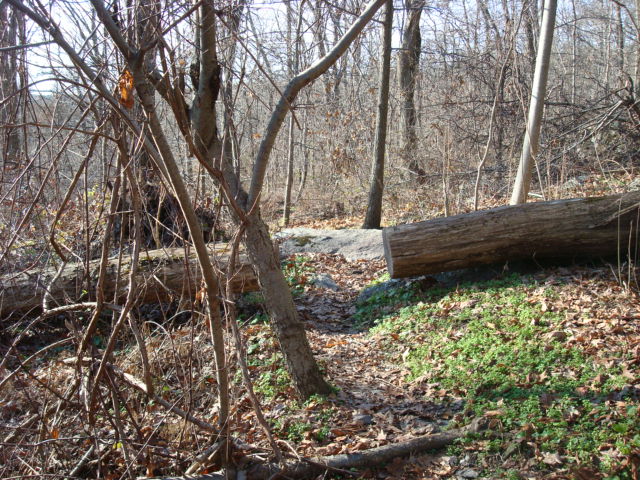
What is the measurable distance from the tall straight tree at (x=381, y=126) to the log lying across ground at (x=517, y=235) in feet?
14.6

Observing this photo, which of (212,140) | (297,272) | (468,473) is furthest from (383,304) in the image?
(212,140)

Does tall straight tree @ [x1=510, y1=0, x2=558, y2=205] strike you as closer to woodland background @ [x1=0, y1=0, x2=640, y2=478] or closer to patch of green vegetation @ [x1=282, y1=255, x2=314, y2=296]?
woodland background @ [x1=0, y1=0, x2=640, y2=478]

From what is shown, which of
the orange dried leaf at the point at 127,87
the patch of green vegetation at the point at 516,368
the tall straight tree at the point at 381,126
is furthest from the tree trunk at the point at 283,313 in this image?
the tall straight tree at the point at 381,126

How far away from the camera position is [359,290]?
25.5ft

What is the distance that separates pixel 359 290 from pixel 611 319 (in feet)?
11.5

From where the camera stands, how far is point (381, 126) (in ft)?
35.9

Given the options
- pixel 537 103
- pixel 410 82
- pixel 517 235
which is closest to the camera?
pixel 517 235

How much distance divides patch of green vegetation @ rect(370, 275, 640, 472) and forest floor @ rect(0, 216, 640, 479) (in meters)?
0.01

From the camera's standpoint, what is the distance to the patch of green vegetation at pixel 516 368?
3.69 m

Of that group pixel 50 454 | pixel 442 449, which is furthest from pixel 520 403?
pixel 50 454

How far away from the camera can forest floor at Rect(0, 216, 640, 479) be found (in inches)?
139

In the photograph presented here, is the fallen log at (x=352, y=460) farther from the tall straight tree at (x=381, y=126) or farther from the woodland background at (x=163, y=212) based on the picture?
the tall straight tree at (x=381, y=126)

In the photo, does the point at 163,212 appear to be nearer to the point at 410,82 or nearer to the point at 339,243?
the point at 339,243

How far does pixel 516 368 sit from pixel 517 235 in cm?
228
